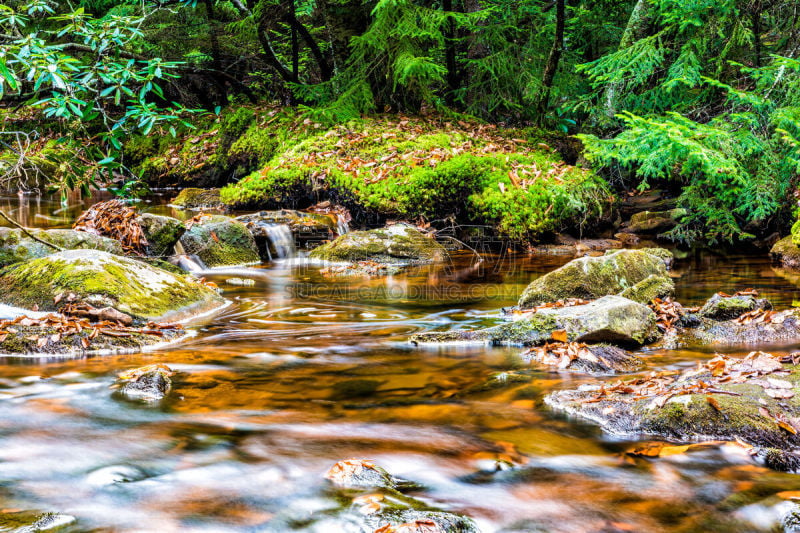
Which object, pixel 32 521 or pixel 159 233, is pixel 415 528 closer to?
pixel 32 521

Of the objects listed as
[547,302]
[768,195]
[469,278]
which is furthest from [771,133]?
[547,302]

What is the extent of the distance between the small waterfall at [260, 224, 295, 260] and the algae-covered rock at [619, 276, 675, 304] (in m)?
5.63

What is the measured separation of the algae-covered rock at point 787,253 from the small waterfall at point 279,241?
25.1ft

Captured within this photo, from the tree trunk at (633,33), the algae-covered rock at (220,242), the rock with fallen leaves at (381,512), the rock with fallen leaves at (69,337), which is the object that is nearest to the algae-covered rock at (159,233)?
the algae-covered rock at (220,242)

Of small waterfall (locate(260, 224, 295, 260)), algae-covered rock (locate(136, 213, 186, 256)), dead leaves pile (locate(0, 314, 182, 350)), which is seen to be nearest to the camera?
dead leaves pile (locate(0, 314, 182, 350))

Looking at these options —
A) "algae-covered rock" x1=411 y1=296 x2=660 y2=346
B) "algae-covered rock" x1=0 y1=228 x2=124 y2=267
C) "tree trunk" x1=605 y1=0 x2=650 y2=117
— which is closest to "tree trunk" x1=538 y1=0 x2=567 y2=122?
"tree trunk" x1=605 y1=0 x2=650 y2=117

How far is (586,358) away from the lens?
412 cm

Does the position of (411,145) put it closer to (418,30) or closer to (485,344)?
(418,30)

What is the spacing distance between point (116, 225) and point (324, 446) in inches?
238

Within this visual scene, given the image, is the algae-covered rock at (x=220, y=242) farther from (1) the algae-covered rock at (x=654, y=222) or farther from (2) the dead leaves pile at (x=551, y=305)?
(1) the algae-covered rock at (x=654, y=222)

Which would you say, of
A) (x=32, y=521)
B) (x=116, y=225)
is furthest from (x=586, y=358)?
(x=116, y=225)

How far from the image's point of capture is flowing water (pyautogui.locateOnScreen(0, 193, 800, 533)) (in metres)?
2.31

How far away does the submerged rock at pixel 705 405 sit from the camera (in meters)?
2.83

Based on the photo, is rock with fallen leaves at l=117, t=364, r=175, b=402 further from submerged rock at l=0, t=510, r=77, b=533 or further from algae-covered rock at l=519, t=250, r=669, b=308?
algae-covered rock at l=519, t=250, r=669, b=308
